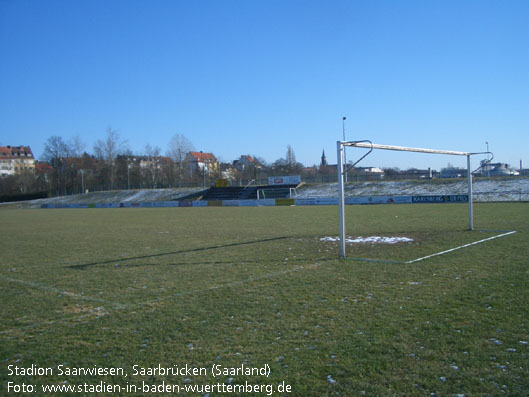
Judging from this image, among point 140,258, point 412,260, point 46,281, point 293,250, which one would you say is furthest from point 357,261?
point 46,281

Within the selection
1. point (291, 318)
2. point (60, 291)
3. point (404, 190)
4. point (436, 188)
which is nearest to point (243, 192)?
point (404, 190)

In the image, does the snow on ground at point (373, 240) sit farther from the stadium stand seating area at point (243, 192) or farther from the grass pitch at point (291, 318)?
the stadium stand seating area at point (243, 192)

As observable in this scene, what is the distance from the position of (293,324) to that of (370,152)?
684 centimetres

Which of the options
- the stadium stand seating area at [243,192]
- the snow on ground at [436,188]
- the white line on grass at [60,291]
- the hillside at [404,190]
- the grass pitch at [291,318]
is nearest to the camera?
the grass pitch at [291,318]

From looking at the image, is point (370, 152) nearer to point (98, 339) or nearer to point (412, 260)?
point (412, 260)

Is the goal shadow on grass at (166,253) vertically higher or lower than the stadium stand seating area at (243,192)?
lower

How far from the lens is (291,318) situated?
610 cm

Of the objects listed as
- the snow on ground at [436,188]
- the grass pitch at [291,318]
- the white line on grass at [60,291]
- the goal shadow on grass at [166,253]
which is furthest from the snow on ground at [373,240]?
the snow on ground at [436,188]

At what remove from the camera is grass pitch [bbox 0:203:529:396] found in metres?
4.31

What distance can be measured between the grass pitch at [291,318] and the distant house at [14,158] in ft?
440

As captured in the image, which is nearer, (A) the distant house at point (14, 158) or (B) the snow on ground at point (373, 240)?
(B) the snow on ground at point (373, 240)

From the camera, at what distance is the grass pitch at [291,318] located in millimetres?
4312

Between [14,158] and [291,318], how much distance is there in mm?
149885

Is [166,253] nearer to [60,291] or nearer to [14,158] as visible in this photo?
[60,291]
